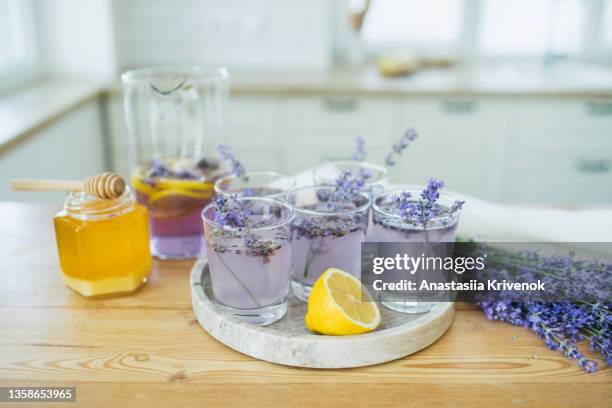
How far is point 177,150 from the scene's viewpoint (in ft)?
3.52

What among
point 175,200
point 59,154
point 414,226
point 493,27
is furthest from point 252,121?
point 414,226

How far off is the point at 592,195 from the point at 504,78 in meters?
0.69

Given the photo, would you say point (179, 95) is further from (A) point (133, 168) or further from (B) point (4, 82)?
(B) point (4, 82)

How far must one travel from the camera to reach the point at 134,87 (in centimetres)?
100

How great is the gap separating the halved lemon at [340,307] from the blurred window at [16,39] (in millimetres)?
2143

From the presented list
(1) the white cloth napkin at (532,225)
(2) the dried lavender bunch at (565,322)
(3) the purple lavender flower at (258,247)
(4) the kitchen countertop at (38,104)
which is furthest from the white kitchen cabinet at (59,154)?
(2) the dried lavender bunch at (565,322)

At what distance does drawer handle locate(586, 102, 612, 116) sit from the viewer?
264cm

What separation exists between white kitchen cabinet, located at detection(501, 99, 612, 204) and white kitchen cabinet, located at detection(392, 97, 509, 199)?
7 centimetres

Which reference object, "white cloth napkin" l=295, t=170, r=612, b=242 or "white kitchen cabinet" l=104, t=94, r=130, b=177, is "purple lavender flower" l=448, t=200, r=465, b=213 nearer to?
"white cloth napkin" l=295, t=170, r=612, b=242

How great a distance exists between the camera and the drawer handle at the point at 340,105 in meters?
2.67

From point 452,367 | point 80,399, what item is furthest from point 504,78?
point 80,399

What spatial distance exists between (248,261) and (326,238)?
0.13m

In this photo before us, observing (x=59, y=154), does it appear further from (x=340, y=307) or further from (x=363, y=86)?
(x=340, y=307)

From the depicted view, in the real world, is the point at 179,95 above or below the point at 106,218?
above
